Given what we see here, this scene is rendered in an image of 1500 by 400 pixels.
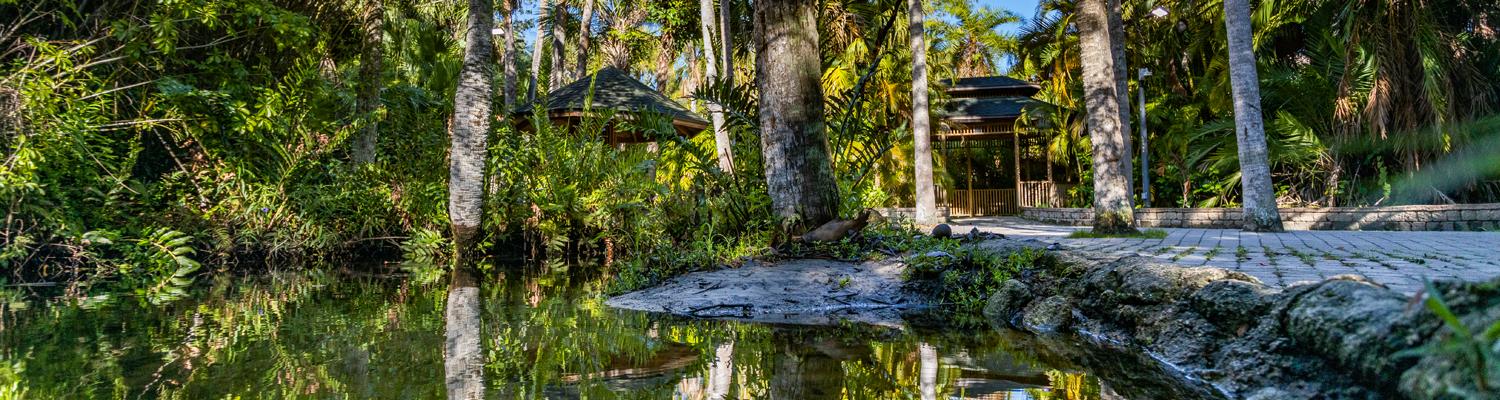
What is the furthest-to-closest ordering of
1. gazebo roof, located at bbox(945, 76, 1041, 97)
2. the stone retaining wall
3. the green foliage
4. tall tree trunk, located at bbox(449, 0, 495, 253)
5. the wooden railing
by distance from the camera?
gazebo roof, located at bbox(945, 76, 1041, 97) < the wooden railing < the stone retaining wall < tall tree trunk, located at bbox(449, 0, 495, 253) < the green foliage

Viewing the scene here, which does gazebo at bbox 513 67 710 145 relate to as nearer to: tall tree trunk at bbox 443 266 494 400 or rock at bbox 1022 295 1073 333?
tall tree trunk at bbox 443 266 494 400

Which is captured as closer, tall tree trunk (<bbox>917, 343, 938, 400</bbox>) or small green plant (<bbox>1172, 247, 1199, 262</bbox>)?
tall tree trunk (<bbox>917, 343, 938, 400</bbox>)

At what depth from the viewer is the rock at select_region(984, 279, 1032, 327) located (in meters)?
5.16

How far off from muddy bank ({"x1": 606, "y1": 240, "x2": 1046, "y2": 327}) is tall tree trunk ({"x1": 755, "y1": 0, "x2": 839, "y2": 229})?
0.76 metres

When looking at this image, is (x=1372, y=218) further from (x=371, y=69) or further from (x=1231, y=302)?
(x=371, y=69)

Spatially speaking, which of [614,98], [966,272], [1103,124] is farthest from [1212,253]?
[614,98]

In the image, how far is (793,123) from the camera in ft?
24.1

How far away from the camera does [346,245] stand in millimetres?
10867

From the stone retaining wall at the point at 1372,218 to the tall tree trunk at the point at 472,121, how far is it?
1220 cm

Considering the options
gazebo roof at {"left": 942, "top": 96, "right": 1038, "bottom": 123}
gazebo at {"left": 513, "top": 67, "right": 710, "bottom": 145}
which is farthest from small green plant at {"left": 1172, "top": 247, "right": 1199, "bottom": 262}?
gazebo roof at {"left": 942, "top": 96, "right": 1038, "bottom": 123}

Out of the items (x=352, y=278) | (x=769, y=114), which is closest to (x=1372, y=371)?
(x=769, y=114)

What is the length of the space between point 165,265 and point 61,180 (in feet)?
4.02

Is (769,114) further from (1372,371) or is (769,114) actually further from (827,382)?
(1372,371)

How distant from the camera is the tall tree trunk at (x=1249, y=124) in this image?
Answer: 11130 millimetres
